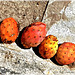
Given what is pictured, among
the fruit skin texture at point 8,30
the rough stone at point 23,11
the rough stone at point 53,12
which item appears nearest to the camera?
the fruit skin texture at point 8,30

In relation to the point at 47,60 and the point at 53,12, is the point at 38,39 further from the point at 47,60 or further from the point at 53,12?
the point at 53,12

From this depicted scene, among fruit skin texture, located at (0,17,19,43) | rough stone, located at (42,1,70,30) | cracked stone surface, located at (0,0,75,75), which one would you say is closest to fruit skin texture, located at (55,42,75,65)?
cracked stone surface, located at (0,0,75,75)

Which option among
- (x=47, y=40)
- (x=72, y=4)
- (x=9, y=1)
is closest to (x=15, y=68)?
(x=47, y=40)

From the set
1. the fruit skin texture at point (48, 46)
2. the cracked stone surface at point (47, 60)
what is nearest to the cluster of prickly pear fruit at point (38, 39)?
the fruit skin texture at point (48, 46)

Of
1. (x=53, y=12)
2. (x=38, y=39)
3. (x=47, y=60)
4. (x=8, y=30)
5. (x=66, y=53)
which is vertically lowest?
(x=47, y=60)

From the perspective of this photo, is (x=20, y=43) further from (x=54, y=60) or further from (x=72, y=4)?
(x=72, y=4)

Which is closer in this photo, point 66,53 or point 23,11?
point 66,53

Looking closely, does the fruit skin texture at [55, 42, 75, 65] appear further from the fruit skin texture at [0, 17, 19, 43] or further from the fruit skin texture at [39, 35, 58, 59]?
the fruit skin texture at [0, 17, 19, 43]

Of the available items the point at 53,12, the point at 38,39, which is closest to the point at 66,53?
the point at 38,39

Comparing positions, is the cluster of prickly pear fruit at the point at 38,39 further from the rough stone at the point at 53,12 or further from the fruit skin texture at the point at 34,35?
the rough stone at the point at 53,12
